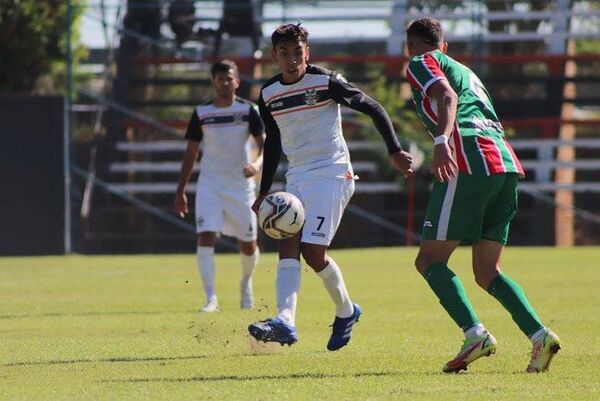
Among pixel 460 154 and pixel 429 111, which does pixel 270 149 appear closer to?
pixel 429 111

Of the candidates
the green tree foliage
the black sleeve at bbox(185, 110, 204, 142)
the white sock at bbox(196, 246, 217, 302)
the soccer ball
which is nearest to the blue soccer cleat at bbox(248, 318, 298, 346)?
the soccer ball

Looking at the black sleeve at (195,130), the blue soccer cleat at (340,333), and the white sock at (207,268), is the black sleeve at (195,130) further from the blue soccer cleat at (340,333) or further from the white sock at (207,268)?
the blue soccer cleat at (340,333)

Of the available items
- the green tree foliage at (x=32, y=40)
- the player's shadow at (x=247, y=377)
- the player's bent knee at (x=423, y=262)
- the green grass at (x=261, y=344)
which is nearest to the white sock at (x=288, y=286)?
the green grass at (x=261, y=344)

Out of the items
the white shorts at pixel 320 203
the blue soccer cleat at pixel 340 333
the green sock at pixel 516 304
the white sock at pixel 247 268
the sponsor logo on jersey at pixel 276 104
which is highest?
the sponsor logo on jersey at pixel 276 104

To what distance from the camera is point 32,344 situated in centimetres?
1003

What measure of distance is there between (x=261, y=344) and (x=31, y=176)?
14.9 metres

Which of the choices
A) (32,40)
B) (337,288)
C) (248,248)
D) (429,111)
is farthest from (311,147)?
(32,40)

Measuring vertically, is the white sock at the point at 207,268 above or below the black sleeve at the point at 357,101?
below

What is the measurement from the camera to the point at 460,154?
26.7ft

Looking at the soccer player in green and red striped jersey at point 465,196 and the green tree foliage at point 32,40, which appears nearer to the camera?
the soccer player in green and red striped jersey at point 465,196

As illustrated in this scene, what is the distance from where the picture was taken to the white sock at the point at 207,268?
13.1m

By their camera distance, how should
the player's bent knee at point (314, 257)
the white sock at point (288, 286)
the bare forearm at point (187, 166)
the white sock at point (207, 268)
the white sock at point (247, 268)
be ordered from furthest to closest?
1. the white sock at point (247, 268)
2. the white sock at point (207, 268)
3. the bare forearm at point (187, 166)
4. the player's bent knee at point (314, 257)
5. the white sock at point (288, 286)

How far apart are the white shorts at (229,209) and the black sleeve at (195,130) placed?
0.62m

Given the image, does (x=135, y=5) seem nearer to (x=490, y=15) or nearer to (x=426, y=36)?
(x=490, y=15)
